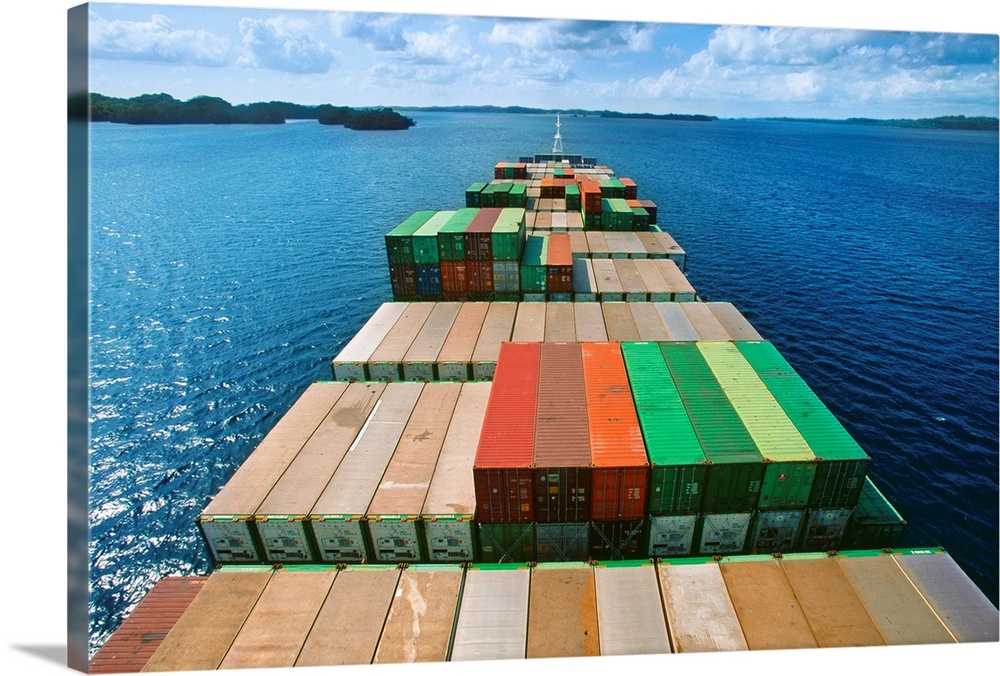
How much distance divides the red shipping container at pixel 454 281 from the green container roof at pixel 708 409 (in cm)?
2208

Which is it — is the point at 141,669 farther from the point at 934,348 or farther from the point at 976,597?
the point at 934,348

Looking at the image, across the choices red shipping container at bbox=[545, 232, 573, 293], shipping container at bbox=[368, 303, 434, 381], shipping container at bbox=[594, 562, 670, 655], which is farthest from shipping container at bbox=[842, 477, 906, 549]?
shipping container at bbox=[368, 303, 434, 381]

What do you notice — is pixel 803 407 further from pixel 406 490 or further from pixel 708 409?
pixel 406 490

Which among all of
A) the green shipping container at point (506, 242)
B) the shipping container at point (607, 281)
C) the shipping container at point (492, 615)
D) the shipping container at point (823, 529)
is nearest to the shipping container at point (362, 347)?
the green shipping container at point (506, 242)

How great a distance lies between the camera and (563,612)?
1842 centimetres

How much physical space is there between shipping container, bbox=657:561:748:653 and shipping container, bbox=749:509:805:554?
15.1 feet

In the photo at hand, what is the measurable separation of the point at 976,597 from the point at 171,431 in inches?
1981

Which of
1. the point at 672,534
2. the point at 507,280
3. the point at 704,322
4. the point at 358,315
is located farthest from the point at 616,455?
the point at 358,315

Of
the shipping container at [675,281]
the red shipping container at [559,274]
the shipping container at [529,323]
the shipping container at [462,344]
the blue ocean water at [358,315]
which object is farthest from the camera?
the shipping container at [675,281]

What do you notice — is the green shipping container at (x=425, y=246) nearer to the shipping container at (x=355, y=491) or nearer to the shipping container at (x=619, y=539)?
the shipping container at (x=355, y=491)

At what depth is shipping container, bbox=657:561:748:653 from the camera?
682 inches

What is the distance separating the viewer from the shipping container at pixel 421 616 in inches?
674

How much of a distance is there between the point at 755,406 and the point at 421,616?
1971cm

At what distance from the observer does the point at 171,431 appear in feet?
126
